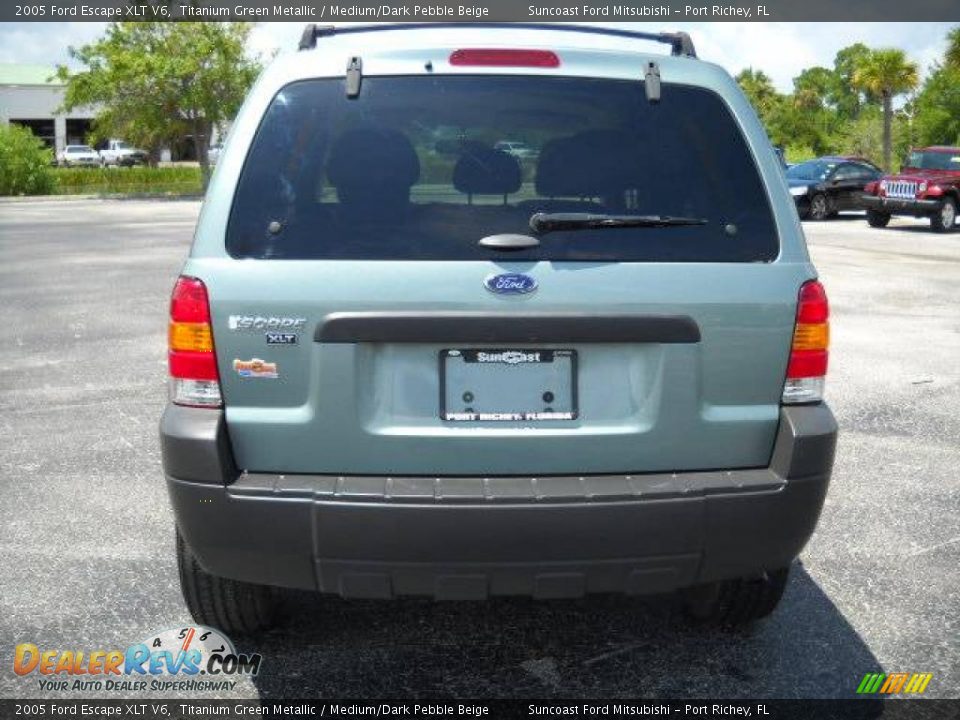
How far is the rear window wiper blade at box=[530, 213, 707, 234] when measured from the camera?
3.04m

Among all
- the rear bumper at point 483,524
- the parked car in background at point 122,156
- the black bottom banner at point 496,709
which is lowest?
the black bottom banner at point 496,709

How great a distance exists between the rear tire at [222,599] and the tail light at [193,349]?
1.92 feet

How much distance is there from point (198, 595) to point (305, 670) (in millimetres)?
433

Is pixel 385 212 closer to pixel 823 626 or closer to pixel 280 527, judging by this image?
pixel 280 527

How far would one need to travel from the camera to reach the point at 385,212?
3055mm

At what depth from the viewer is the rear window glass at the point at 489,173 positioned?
3043 mm

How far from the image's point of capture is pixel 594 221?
3061 mm

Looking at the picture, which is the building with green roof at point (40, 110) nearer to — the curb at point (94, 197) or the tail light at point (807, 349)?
the curb at point (94, 197)

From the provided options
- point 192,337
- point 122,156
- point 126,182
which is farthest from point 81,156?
point 192,337

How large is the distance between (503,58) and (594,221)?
0.59m

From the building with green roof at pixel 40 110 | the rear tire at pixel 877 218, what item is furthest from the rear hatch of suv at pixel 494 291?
the building with green roof at pixel 40 110

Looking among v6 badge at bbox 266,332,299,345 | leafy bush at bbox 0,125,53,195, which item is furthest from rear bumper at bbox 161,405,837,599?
leafy bush at bbox 0,125,53,195

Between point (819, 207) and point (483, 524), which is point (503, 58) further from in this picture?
point (819, 207)

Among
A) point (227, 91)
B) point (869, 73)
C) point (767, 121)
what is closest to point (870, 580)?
point (227, 91)
